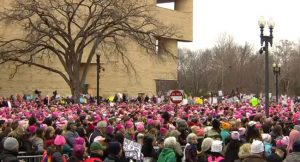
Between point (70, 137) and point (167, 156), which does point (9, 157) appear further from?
point (70, 137)

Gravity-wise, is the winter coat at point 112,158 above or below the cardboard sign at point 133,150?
above

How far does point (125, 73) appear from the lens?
71.0 meters

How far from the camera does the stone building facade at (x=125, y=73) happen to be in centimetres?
5812

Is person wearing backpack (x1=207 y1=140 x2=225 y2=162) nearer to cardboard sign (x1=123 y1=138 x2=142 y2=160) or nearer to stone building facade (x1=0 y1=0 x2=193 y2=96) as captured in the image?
→ cardboard sign (x1=123 y1=138 x2=142 y2=160)

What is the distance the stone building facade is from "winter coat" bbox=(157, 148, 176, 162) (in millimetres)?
39264

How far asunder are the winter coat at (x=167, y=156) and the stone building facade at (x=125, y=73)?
129 feet

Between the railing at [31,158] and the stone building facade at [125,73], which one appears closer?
the railing at [31,158]

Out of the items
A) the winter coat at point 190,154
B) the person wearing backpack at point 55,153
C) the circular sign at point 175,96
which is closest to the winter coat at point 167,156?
the winter coat at point 190,154

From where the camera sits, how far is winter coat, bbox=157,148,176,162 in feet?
35.4

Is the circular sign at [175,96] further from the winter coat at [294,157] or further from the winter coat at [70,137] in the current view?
the winter coat at [294,157]

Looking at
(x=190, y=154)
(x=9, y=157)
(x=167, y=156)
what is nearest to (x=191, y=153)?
(x=190, y=154)

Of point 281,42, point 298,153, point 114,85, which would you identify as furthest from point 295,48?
point 298,153

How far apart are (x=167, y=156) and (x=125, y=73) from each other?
6033 centimetres

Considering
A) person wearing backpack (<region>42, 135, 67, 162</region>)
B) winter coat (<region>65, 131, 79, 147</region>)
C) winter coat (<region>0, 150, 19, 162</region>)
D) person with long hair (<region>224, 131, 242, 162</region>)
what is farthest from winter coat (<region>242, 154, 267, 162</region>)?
winter coat (<region>65, 131, 79, 147</region>)
